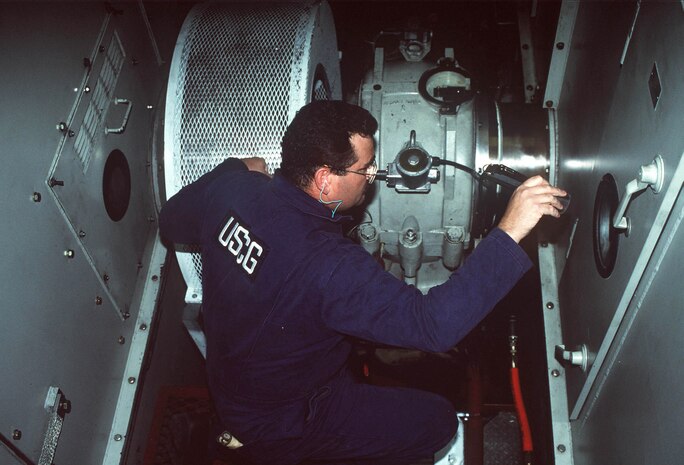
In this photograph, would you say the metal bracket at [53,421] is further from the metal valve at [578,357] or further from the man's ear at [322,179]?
the metal valve at [578,357]

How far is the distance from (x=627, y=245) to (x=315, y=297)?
86 cm

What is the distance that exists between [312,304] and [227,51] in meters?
1.19

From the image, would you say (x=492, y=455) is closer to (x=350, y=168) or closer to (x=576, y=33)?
(x=350, y=168)

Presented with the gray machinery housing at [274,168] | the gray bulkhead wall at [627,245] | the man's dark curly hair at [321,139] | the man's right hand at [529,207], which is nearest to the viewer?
the gray bulkhead wall at [627,245]

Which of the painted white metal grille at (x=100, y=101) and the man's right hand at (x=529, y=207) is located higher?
the painted white metal grille at (x=100, y=101)

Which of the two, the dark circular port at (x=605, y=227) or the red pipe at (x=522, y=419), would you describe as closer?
the dark circular port at (x=605, y=227)

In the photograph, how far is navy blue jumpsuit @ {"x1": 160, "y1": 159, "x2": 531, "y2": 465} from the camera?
160 centimetres

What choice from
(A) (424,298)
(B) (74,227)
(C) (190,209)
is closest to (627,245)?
(A) (424,298)

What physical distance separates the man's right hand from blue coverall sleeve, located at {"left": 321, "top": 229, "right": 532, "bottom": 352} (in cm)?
6


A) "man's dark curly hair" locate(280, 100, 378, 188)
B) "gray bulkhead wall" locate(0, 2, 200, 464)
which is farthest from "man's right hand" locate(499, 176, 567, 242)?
"gray bulkhead wall" locate(0, 2, 200, 464)

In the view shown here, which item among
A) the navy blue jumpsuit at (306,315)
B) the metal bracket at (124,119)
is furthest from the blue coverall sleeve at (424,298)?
the metal bracket at (124,119)

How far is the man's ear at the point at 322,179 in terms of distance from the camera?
6.07 ft

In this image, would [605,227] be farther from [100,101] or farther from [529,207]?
[100,101]

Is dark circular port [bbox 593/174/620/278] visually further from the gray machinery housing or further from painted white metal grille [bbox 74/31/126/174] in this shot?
painted white metal grille [bbox 74/31/126/174]
